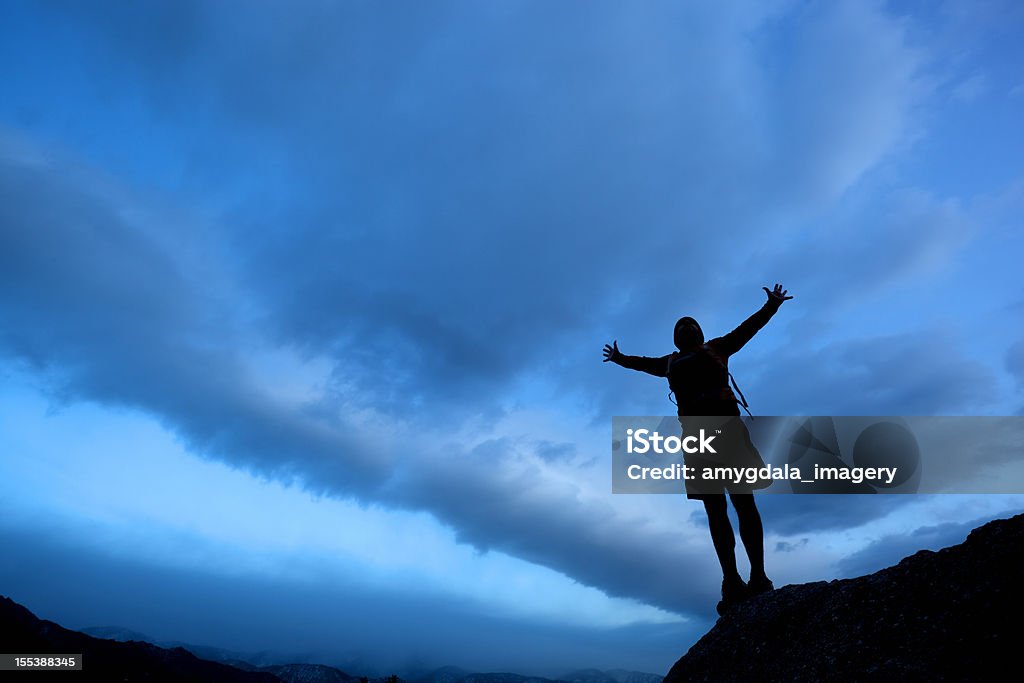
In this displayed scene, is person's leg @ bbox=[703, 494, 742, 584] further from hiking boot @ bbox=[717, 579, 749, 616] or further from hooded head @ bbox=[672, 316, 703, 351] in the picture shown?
hooded head @ bbox=[672, 316, 703, 351]

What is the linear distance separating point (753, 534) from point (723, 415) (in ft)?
5.85

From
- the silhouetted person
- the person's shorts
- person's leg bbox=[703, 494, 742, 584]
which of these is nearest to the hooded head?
the silhouetted person

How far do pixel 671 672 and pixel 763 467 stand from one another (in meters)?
3.24

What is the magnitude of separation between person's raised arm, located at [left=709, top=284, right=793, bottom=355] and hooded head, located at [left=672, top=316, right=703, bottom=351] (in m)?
0.26

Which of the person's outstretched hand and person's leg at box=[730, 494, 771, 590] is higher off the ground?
the person's outstretched hand

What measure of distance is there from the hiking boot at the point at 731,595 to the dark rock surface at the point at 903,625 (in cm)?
103

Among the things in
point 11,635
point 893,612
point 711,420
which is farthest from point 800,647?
point 11,635

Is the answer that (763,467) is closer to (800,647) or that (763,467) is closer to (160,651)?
(800,647)

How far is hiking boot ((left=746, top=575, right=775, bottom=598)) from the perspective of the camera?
26.1 ft

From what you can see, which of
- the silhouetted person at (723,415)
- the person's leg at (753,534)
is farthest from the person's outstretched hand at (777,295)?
the person's leg at (753,534)

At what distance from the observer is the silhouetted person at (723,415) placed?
814cm

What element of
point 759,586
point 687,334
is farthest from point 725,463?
point 687,334

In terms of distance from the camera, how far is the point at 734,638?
7.04m

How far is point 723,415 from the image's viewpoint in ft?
27.8
